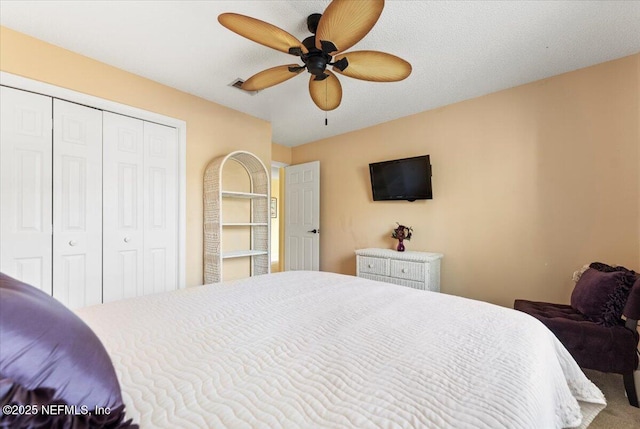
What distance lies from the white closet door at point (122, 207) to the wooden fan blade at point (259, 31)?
1.65m

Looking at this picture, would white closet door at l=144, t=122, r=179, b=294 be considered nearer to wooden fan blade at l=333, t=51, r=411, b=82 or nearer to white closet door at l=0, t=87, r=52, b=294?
white closet door at l=0, t=87, r=52, b=294

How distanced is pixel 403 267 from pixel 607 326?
1.56m

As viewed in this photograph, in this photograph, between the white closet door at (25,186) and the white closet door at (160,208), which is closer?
the white closet door at (25,186)

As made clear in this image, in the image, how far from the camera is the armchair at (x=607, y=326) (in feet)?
5.20

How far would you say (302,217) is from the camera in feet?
14.5

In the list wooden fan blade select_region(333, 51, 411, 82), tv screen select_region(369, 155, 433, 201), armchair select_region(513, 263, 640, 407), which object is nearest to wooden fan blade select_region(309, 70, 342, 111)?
wooden fan blade select_region(333, 51, 411, 82)

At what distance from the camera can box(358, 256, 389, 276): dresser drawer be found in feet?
10.2

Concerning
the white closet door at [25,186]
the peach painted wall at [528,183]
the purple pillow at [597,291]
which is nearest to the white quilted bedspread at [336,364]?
the purple pillow at [597,291]

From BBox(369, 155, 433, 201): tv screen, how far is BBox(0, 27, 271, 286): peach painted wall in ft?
4.88

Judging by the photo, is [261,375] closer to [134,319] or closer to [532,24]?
[134,319]

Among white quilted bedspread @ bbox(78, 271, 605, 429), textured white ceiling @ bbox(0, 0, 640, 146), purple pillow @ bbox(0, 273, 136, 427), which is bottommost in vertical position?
white quilted bedspread @ bbox(78, 271, 605, 429)

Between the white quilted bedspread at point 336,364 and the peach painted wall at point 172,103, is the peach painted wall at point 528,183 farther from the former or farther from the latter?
the peach painted wall at point 172,103

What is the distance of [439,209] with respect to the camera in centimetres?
309

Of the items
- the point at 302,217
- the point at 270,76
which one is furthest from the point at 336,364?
the point at 302,217
